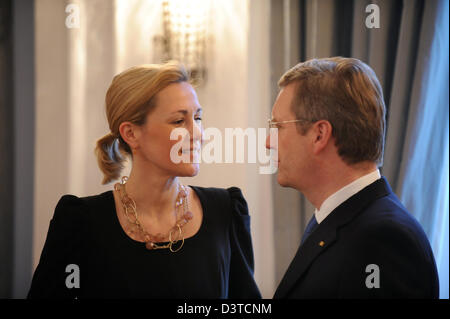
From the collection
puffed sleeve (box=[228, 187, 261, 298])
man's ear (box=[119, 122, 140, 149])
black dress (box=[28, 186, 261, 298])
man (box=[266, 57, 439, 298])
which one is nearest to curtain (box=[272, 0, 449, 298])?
puffed sleeve (box=[228, 187, 261, 298])

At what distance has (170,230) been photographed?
1.29m

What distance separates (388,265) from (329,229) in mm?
179

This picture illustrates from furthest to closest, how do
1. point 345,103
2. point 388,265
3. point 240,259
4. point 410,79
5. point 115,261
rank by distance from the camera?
point 410,79, point 240,259, point 115,261, point 345,103, point 388,265

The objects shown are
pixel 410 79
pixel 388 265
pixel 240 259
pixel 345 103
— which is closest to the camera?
pixel 388 265

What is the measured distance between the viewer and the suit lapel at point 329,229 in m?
1.11

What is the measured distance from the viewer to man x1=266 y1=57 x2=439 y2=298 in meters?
1.00

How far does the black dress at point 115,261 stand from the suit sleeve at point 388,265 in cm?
39

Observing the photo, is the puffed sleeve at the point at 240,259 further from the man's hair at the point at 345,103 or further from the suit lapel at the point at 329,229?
the man's hair at the point at 345,103

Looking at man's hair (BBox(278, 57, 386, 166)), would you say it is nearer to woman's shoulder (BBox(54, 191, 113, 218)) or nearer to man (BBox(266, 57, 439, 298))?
man (BBox(266, 57, 439, 298))

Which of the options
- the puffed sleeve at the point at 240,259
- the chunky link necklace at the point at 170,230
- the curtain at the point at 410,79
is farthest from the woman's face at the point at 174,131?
the curtain at the point at 410,79

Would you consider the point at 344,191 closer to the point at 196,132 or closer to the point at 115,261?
the point at 196,132

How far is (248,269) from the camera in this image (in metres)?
1.36

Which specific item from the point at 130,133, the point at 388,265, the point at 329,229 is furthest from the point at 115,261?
the point at 388,265
